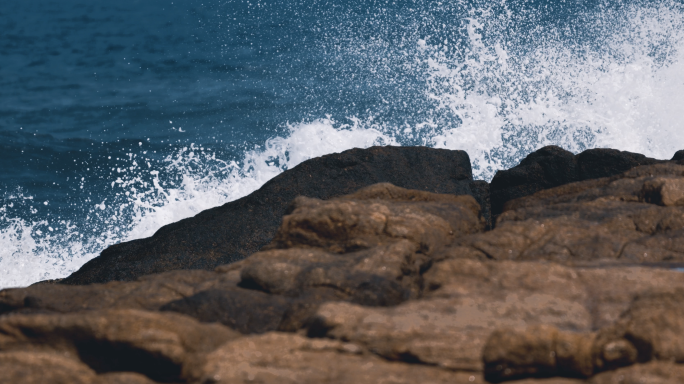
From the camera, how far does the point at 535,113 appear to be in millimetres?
16453

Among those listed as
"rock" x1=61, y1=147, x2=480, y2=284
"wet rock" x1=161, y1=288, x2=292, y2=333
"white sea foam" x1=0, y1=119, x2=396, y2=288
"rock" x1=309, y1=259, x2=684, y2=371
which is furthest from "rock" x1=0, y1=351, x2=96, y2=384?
"white sea foam" x1=0, y1=119, x2=396, y2=288

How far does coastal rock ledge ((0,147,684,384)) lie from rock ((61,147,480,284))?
4.90 ft

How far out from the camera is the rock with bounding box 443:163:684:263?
15.1 feet

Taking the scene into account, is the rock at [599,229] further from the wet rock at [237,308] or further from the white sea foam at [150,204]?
the white sea foam at [150,204]

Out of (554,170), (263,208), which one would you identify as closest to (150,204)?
(263,208)

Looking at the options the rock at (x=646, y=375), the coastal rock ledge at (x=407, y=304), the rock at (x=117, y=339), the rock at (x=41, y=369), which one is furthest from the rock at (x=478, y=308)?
the rock at (x=41, y=369)

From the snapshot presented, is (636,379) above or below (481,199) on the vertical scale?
below

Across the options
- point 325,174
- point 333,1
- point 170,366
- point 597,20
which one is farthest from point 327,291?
point 333,1

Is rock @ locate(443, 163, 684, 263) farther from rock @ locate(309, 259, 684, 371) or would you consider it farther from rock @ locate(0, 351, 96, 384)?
rock @ locate(0, 351, 96, 384)

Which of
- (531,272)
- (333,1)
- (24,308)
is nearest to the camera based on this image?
(531,272)

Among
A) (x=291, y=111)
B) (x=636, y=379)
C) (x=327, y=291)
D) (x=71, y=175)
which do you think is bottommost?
(x=636, y=379)

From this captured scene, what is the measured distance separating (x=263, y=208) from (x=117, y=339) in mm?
4265

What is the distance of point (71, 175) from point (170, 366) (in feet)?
48.0

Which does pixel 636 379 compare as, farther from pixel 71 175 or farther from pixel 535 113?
pixel 71 175
